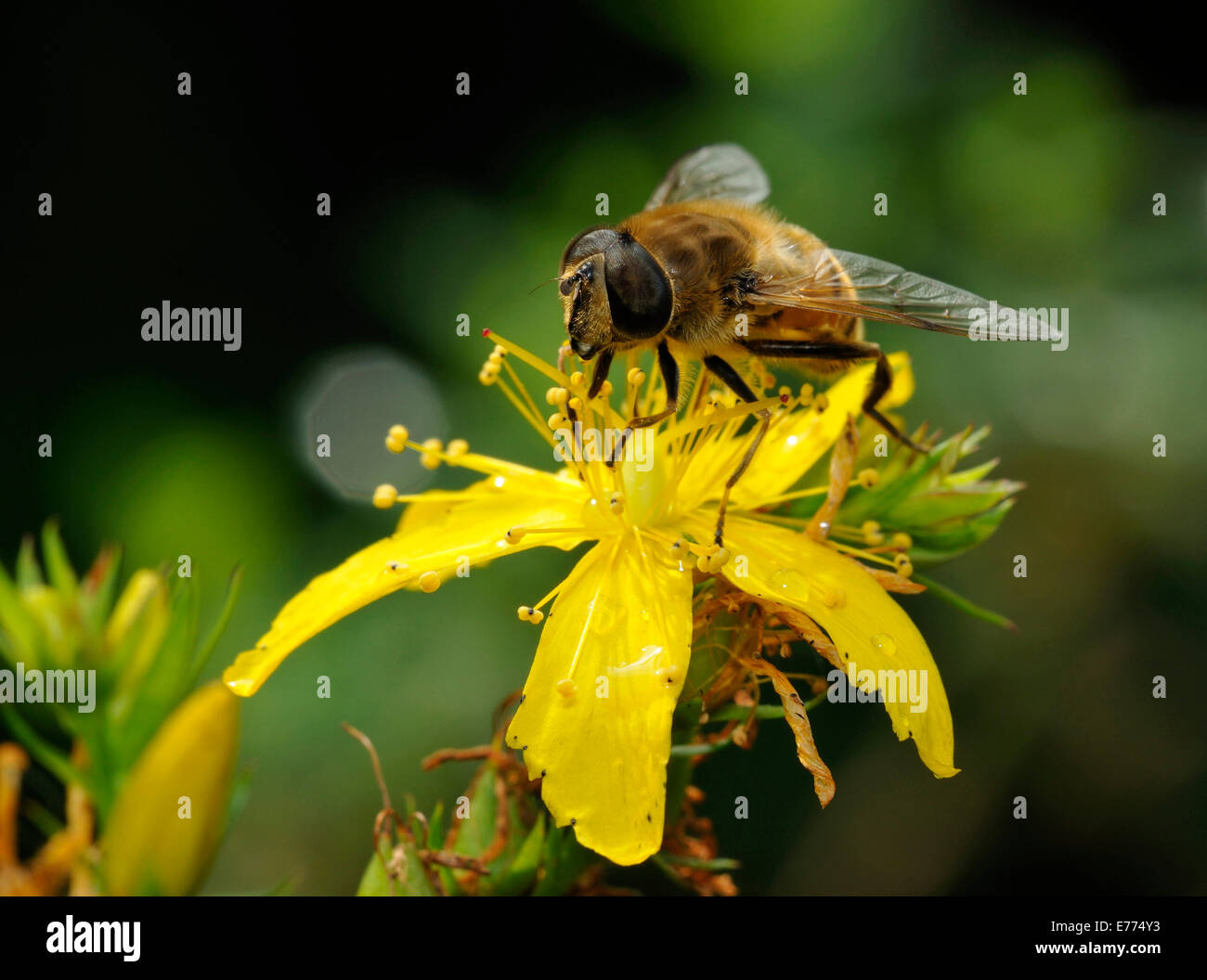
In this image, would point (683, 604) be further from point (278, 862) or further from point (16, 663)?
point (278, 862)

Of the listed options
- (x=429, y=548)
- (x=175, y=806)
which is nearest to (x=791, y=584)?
(x=429, y=548)

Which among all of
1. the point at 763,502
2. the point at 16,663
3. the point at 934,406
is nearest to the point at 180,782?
the point at 16,663

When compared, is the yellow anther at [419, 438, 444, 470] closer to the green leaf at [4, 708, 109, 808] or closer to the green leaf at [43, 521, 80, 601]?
the green leaf at [43, 521, 80, 601]

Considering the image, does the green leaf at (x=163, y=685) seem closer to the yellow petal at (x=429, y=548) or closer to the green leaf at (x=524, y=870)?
the yellow petal at (x=429, y=548)

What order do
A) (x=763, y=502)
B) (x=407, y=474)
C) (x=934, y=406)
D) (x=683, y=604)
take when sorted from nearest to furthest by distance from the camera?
(x=683, y=604) → (x=763, y=502) → (x=934, y=406) → (x=407, y=474)

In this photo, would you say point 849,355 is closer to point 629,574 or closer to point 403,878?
point 629,574

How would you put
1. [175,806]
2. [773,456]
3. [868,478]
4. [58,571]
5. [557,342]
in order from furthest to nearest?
[557,342] → [773,456] → [868,478] → [58,571] → [175,806]
